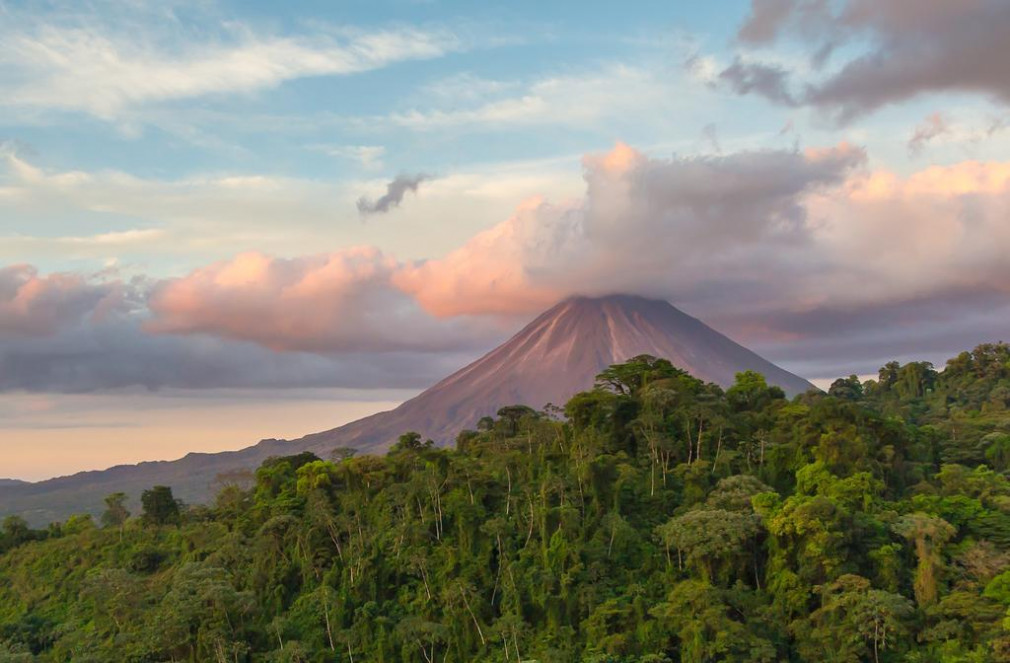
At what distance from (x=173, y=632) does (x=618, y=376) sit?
32.4 meters

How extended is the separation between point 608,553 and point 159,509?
45288mm

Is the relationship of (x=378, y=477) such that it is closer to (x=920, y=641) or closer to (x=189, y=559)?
(x=189, y=559)

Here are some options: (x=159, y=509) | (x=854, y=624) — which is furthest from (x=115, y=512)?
(x=854, y=624)

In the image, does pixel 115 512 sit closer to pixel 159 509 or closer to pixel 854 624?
pixel 159 509

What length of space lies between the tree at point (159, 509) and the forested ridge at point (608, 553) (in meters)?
10.4

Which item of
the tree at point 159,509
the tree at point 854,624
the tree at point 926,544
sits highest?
the tree at point 159,509

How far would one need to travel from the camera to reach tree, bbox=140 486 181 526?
259ft

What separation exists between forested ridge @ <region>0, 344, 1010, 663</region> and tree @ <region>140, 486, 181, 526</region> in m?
10.4

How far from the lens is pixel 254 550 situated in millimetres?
56594

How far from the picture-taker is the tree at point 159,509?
78875 millimetres

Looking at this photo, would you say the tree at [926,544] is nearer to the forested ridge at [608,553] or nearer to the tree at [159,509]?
the forested ridge at [608,553]

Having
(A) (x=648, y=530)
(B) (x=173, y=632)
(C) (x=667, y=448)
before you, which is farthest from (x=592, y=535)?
(B) (x=173, y=632)

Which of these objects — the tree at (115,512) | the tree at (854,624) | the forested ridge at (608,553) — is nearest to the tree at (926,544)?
the forested ridge at (608,553)

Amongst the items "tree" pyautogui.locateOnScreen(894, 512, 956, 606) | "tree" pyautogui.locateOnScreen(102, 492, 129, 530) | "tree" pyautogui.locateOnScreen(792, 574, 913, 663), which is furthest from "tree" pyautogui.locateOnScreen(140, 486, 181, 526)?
"tree" pyautogui.locateOnScreen(894, 512, 956, 606)
